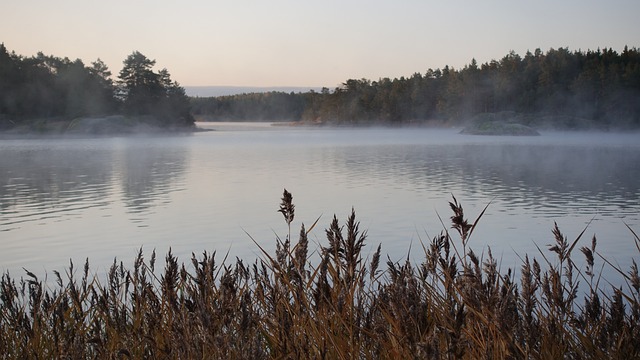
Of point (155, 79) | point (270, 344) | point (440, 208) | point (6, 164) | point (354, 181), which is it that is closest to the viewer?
point (270, 344)

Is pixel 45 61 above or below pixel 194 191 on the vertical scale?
above

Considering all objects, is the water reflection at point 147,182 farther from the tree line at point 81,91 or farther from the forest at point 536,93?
the forest at point 536,93

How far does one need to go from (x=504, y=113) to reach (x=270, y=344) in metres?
113

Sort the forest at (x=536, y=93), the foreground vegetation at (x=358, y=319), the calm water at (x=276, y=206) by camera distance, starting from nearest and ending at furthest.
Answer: the foreground vegetation at (x=358, y=319) → the calm water at (x=276, y=206) → the forest at (x=536, y=93)

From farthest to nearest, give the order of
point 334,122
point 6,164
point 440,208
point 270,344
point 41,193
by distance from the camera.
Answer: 1. point 334,122
2. point 6,164
3. point 41,193
4. point 440,208
5. point 270,344

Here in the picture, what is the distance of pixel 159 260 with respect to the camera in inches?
428

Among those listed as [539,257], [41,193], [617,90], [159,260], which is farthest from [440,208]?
[617,90]

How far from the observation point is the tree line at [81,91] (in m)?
95.0

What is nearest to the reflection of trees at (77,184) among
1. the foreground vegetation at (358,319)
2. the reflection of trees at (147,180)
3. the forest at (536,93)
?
the reflection of trees at (147,180)

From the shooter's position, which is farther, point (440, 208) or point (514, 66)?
point (514, 66)

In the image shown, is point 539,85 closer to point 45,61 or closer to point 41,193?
point 45,61

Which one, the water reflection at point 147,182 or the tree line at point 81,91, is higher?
the tree line at point 81,91

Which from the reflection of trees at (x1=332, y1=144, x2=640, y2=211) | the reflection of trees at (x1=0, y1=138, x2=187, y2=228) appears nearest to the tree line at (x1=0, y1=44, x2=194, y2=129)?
the reflection of trees at (x1=0, y1=138, x2=187, y2=228)

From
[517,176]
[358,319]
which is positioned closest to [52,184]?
[517,176]
